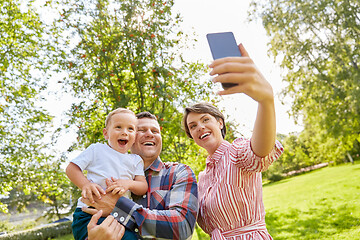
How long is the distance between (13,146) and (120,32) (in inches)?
271

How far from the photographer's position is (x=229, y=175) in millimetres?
2215

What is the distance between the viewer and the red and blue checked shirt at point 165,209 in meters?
2.04

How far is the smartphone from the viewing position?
1102 millimetres

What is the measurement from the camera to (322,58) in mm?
15453

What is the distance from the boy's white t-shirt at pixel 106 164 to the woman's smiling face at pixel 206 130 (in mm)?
600

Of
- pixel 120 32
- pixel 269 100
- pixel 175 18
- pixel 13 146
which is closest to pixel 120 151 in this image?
pixel 269 100

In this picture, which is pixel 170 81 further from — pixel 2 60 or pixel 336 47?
pixel 336 47

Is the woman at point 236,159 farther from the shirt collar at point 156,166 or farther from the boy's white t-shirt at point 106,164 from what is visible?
A: the boy's white t-shirt at point 106,164

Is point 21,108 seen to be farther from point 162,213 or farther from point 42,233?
point 42,233

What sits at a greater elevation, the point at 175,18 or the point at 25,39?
the point at 25,39

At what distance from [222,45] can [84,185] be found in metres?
1.65

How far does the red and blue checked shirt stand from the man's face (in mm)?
276

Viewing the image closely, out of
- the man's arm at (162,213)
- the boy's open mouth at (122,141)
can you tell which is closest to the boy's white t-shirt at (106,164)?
the boy's open mouth at (122,141)

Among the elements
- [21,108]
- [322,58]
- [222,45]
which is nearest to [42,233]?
[21,108]
